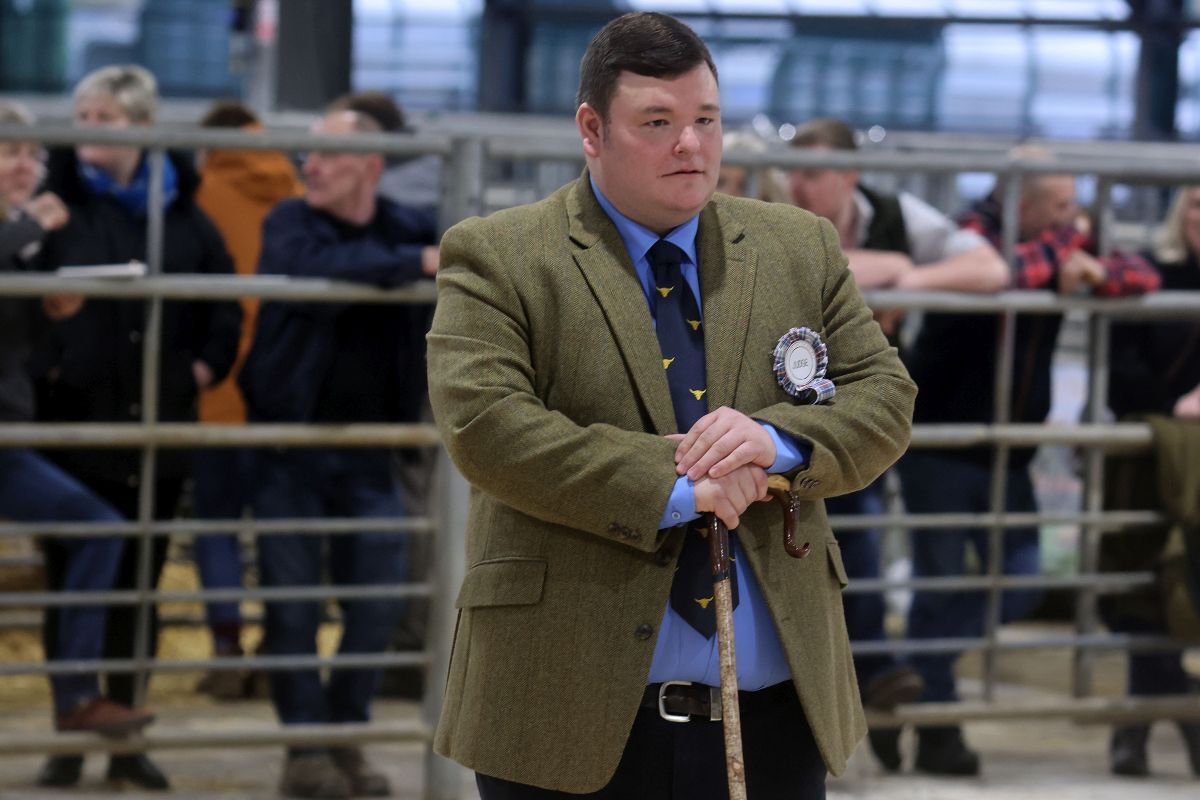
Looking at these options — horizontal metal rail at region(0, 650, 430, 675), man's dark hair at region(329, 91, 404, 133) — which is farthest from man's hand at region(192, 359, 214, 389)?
man's dark hair at region(329, 91, 404, 133)

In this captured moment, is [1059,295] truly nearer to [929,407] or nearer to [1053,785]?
[929,407]

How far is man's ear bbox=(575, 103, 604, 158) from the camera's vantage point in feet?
8.27

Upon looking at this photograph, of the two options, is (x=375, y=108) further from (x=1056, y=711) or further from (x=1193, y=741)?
(x=1193, y=741)

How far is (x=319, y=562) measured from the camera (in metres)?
4.90

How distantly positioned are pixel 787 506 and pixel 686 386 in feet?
0.74

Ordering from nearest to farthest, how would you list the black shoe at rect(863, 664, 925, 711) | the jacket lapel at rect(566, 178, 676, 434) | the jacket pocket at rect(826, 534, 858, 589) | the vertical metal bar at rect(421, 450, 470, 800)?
the jacket lapel at rect(566, 178, 676, 434), the jacket pocket at rect(826, 534, 858, 589), the vertical metal bar at rect(421, 450, 470, 800), the black shoe at rect(863, 664, 925, 711)

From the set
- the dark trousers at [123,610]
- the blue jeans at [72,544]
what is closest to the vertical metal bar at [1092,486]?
the dark trousers at [123,610]

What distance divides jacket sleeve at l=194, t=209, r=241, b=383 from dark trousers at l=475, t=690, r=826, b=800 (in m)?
2.51

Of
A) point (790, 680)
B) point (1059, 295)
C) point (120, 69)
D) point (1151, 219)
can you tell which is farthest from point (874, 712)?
point (1151, 219)

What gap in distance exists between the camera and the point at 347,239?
15.6ft

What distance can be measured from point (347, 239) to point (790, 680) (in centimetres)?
252

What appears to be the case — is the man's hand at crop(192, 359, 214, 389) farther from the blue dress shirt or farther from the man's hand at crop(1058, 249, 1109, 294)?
the blue dress shirt

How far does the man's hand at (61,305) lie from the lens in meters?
4.54

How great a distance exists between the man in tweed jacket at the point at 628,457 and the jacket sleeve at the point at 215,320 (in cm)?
237
